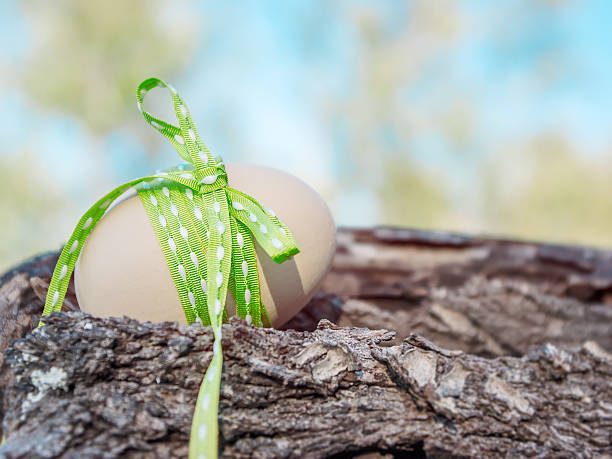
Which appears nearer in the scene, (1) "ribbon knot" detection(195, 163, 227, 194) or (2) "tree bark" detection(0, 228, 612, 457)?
(2) "tree bark" detection(0, 228, 612, 457)

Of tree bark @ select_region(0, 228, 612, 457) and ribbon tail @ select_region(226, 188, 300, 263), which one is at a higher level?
ribbon tail @ select_region(226, 188, 300, 263)

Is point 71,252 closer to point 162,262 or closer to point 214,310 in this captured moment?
point 162,262

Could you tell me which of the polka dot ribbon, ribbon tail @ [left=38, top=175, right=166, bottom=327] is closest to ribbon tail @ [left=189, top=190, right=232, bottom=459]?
the polka dot ribbon

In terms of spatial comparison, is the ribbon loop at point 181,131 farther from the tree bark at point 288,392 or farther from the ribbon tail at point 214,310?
the tree bark at point 288,392

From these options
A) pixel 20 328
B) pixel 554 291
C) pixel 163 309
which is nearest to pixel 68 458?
pixel 163 309

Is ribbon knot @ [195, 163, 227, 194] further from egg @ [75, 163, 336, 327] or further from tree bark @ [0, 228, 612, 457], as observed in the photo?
tree bark @ [0, 228, 612, 457]

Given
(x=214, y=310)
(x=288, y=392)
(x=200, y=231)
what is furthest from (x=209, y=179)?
(x=288, y=392)
